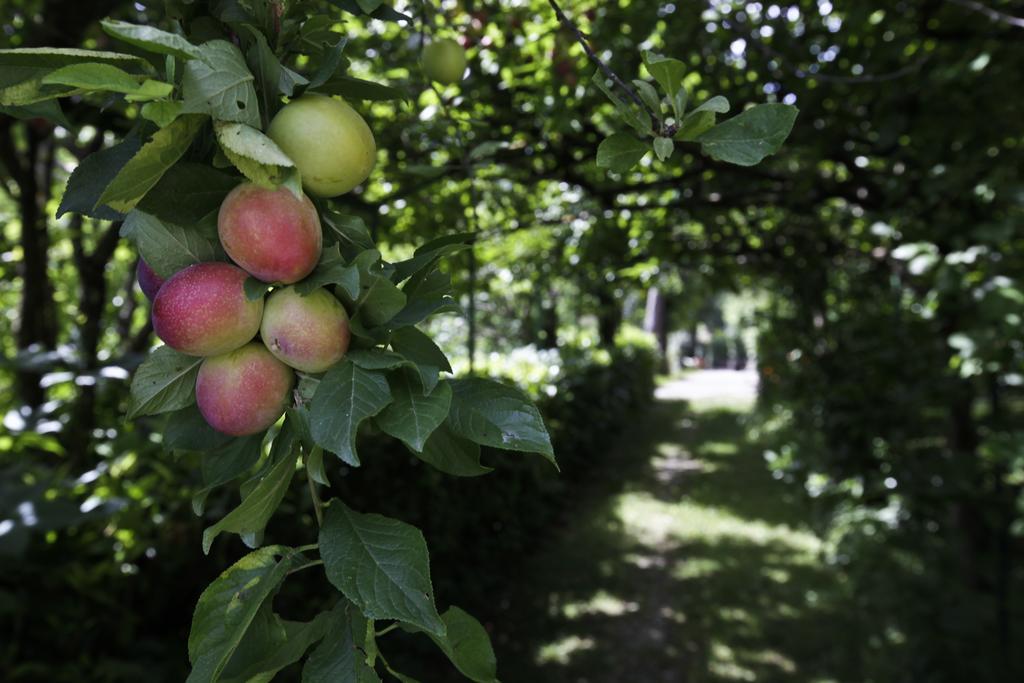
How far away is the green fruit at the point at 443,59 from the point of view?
4.75 feet

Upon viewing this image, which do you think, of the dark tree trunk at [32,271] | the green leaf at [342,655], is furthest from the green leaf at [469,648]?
the dark tree trunk at [32,271]

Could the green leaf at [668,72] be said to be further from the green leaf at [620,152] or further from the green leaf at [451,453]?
the green leaf at [451,453]

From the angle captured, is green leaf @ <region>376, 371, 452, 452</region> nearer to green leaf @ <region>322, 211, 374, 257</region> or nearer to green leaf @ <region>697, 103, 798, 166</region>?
green leaf @ <region>322, 211, 374, 257</region>

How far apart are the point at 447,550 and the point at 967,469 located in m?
3.30

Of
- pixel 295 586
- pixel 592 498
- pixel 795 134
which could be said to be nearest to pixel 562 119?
pixel 795 134

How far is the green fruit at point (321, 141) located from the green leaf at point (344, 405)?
0.60 ft

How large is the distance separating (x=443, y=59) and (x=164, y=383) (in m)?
0.94

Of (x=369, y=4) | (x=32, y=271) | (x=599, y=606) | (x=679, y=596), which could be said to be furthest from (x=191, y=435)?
(x=679, y=596)

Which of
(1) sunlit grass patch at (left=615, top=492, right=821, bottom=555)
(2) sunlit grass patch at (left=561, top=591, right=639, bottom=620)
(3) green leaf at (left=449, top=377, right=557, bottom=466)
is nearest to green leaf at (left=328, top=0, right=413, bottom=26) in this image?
(3) green leaf at (left=449, top=377, right=557, bottom=466)

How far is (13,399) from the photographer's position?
412cm

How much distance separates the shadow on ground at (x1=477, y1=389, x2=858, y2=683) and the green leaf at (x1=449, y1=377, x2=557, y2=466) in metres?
4.38

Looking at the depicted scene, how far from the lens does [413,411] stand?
66cm

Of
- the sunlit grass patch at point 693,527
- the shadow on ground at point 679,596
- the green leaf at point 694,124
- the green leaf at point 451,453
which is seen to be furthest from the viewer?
the sunlit grass patch at point 693,527

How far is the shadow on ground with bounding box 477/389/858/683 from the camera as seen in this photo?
4883mm
